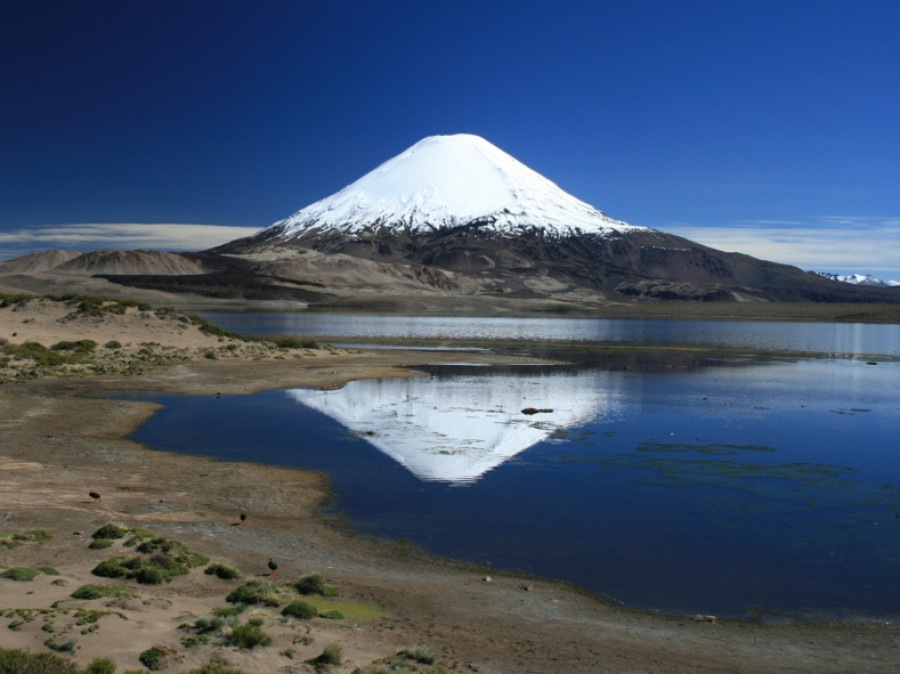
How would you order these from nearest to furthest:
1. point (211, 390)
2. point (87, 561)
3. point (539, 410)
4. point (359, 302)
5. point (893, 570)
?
point (87, 561)
point (893, 570)
point (539, 410)
point (211, 390)
point (359, 302)

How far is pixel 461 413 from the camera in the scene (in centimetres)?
2506

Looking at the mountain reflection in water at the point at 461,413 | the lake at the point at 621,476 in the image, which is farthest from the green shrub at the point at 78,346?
the lake at the point at 621,476

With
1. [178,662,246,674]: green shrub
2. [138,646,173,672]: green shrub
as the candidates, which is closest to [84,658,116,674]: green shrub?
[138,646,173,672]: green shrub

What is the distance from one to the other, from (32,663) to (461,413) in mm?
18799

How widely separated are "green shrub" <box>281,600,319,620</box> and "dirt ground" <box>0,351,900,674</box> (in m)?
0.10

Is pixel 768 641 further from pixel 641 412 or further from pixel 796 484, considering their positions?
pixel 641 412

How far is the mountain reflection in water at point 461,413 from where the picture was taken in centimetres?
1847

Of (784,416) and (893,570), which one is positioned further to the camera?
(784,416)

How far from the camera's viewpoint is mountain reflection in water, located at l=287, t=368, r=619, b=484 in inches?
727

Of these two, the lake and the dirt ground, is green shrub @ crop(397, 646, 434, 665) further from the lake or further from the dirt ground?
the lake

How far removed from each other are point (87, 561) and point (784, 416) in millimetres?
21638

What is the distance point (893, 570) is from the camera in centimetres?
1121

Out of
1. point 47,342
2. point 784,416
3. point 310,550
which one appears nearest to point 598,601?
point 310,550

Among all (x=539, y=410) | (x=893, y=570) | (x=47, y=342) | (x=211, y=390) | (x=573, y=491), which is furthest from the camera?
(x=47, y=342)
